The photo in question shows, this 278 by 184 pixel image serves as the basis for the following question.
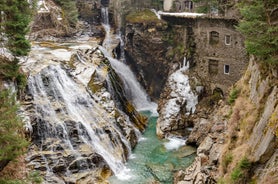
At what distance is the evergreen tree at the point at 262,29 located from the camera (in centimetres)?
1719

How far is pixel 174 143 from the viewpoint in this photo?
3231 cm

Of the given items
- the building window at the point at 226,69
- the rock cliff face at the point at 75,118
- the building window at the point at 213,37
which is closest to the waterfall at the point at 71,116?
the rock cliff face at the point at 75,118

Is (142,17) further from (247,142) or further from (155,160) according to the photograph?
(247,142)

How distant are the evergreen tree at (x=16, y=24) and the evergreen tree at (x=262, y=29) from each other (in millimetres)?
12586

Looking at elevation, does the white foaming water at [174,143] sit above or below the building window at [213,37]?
below

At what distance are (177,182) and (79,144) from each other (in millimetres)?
7879

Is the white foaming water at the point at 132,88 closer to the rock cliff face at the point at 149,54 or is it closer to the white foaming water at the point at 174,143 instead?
the rock cliff face at the point at 149,54

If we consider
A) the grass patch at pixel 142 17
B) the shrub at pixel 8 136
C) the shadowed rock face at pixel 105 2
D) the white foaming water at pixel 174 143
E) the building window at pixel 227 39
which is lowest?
the white foaming water at pixel 174 143

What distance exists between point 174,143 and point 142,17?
18.0m

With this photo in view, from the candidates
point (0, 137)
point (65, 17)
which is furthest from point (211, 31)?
point (0, 137)

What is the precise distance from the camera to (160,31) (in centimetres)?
4128

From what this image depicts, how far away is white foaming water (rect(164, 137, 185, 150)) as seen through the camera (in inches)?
1233

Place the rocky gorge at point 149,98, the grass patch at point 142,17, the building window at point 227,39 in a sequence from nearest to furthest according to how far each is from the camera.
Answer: the rocky gorge at point 149,98
the building window at point 227,39
the grass patch at point 142,17

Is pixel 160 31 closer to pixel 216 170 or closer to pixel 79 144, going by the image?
pixel 79 144
